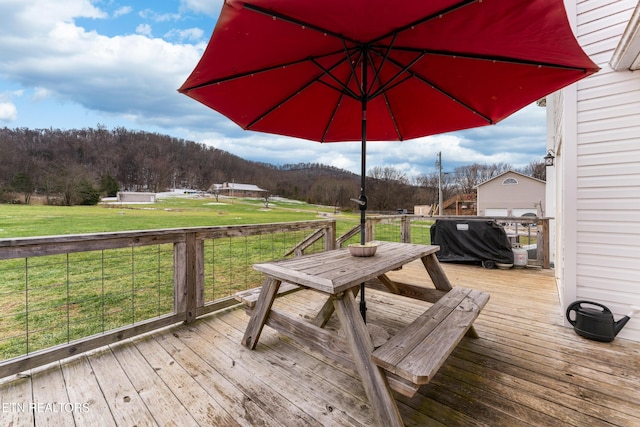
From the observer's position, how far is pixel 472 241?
4957mm

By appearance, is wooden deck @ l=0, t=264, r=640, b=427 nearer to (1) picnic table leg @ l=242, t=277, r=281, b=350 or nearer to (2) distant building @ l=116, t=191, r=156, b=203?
(1) picnic table leg @ l=242, t=277, r=281, b=350

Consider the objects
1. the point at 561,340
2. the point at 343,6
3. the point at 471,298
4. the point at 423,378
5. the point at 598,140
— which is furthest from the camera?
the point at 598,140

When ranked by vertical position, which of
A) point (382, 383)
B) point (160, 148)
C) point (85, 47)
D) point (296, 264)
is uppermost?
point (85, 47)

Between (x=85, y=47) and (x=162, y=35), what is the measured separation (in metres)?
15.5

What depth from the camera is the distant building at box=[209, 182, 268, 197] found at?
156 feet

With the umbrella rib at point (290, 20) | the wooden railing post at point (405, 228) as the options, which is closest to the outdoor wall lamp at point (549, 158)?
the wooden railing post at point (405, 228)

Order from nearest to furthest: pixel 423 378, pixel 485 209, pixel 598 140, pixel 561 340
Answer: pixel 423 378 < pixel 561 340 < pixel 598 140 < pixel 485 209

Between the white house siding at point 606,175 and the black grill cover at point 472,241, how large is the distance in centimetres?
235

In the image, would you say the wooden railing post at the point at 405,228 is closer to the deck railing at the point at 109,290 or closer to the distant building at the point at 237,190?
the deck railing at the point at 109,290

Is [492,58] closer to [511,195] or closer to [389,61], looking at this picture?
[389,61]

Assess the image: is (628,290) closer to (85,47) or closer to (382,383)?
(382,383)

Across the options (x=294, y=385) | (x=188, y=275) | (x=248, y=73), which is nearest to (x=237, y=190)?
(x=188, y=275)

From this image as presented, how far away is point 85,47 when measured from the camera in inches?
941

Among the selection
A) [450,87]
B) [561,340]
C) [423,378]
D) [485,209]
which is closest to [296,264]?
[423,378]
